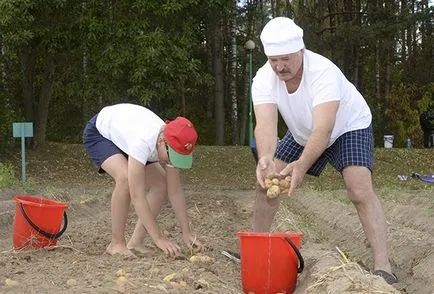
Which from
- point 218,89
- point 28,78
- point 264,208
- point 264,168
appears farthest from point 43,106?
point 264,168

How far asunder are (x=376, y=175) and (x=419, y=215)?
29.3 ft

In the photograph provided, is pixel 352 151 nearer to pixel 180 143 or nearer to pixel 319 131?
pixel 319 131

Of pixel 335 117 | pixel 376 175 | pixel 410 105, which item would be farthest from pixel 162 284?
Answer: pixel 410 105

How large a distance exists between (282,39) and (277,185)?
0.90m

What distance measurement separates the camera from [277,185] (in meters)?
4.45

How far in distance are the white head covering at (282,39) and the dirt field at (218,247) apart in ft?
4.23

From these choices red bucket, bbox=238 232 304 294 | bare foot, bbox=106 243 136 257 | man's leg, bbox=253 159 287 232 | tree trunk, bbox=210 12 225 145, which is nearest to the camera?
red bucket, bbox=238 232 304 294

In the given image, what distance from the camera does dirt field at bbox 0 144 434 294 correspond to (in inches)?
163

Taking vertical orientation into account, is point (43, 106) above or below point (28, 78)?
below

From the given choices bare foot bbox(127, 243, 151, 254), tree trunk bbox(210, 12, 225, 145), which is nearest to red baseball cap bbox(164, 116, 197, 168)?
bare foot bbox(127, 243, 151, 254)

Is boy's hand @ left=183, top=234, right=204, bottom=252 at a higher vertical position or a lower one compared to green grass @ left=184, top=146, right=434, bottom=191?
higher

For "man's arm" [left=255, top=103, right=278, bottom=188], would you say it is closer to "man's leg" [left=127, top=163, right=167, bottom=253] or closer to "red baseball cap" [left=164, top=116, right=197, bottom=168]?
"red baseball cap" [left=164, top=116, right=197, bottom=168]

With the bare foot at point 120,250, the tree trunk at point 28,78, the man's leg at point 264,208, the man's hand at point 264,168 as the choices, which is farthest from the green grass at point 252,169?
the man's hand at point 264,168

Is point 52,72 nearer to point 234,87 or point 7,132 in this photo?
point 7,132
